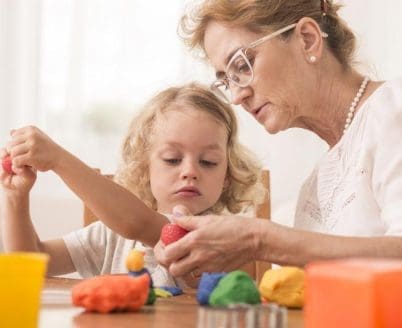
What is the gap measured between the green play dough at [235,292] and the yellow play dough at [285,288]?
4.2 inches

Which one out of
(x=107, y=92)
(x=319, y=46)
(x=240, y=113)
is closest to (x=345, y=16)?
(x=240, y=113)

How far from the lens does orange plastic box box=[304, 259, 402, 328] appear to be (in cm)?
65

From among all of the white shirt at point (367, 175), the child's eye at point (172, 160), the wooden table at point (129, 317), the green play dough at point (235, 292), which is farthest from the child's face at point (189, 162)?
the green play dough at point (235, 292)

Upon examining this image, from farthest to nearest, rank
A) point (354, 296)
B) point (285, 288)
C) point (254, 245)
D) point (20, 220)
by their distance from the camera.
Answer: point (20, 220), point (254, 245), point (285, 288), point (354, 296)

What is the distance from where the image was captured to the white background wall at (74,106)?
9.43ft

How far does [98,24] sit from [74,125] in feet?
1.25

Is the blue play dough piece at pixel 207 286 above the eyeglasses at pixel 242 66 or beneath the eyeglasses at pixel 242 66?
beneath

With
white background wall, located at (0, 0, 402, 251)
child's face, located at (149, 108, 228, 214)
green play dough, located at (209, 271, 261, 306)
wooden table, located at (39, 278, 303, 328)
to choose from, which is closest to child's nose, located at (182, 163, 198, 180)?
child's face, located at (149, 108, 228, 214)

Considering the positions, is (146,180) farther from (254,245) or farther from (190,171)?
(254,245)

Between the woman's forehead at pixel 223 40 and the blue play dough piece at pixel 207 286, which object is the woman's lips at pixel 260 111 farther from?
the blue play dough piece at pixel 207 286

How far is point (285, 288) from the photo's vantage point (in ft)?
3.65

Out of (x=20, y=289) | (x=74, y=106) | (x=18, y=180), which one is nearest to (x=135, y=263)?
(x=20, y=289)

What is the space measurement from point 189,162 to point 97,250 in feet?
1.18

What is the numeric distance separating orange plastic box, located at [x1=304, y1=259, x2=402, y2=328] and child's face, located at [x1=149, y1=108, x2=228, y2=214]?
3.67 feet
